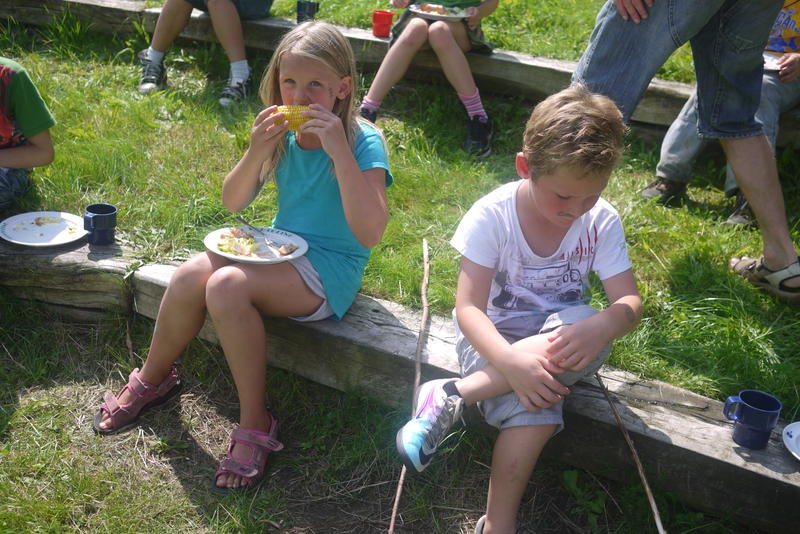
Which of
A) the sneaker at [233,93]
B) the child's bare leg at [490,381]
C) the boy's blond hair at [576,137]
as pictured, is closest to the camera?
the boy's blond hair at [576,137]

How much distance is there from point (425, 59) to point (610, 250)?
264cm

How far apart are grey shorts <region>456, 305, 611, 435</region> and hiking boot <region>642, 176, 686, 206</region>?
5.49 feet

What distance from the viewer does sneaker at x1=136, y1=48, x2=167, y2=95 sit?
4.70 m

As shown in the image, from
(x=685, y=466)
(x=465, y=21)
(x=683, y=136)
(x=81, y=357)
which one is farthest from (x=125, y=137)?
(x=685, y=466)

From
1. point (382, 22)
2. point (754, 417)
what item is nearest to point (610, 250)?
point (754, 417)

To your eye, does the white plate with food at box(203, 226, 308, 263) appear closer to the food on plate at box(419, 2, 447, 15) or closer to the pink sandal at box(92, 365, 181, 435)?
the pink sandal at box(92, 365, 181, 435)

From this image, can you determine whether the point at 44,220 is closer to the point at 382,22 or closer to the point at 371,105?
the point at 371,105

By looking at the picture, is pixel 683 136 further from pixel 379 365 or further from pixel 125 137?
pixel 125 137

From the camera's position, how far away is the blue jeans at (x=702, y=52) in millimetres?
2887

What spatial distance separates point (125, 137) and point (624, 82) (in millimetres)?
2677

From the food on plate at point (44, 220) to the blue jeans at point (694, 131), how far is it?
113 inches

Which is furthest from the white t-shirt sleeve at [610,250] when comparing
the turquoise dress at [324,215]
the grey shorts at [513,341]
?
the turquoise dress at [324,215]

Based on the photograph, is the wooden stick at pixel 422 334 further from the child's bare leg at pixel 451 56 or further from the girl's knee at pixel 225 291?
the child's bare leg at pixel 451 56

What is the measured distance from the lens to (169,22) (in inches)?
195
